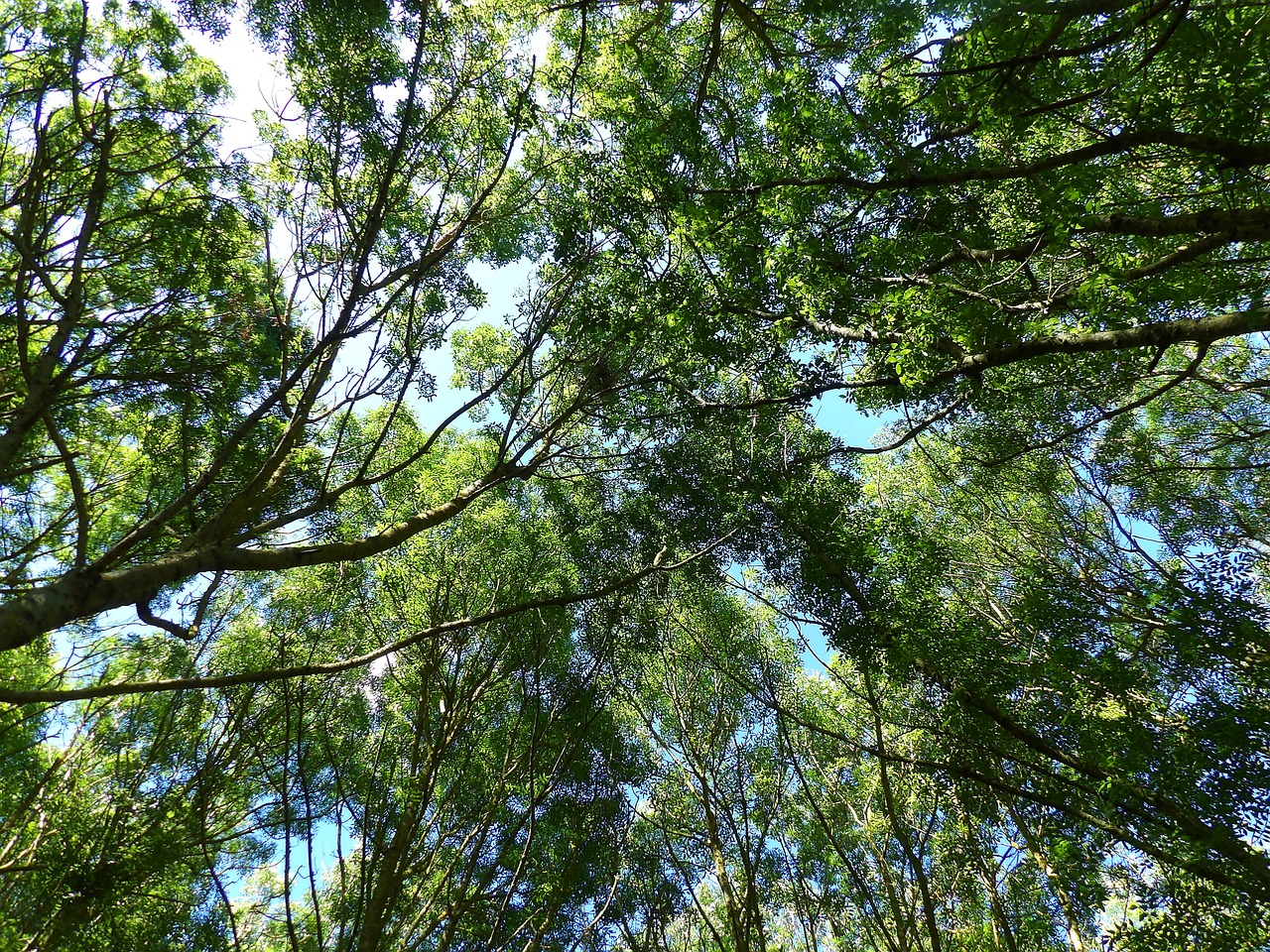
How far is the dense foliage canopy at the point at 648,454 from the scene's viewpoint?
3.61m

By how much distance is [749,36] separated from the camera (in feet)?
21.2

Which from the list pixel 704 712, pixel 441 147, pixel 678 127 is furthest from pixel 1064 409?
pixel 441 147

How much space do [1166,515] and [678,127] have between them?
8.72 metres

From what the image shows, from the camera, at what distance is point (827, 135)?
4762 mm

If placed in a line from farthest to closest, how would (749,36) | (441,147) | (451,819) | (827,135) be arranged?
1. (451,819)
2. (749,36)
3. (441,147)
4. (827,135)

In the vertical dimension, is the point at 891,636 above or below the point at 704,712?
below

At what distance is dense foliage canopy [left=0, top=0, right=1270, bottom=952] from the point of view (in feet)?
11.8

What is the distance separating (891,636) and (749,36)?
6401 mm

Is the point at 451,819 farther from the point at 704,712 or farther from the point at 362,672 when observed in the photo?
the point at 704,712

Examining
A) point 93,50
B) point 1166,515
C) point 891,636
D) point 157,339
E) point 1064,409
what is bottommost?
point 891,636

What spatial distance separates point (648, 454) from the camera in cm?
691

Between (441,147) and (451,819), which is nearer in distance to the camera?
(441,147)

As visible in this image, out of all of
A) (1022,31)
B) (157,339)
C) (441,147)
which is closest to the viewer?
(1022,31)

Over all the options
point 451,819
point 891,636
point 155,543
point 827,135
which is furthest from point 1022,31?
point 451,819
